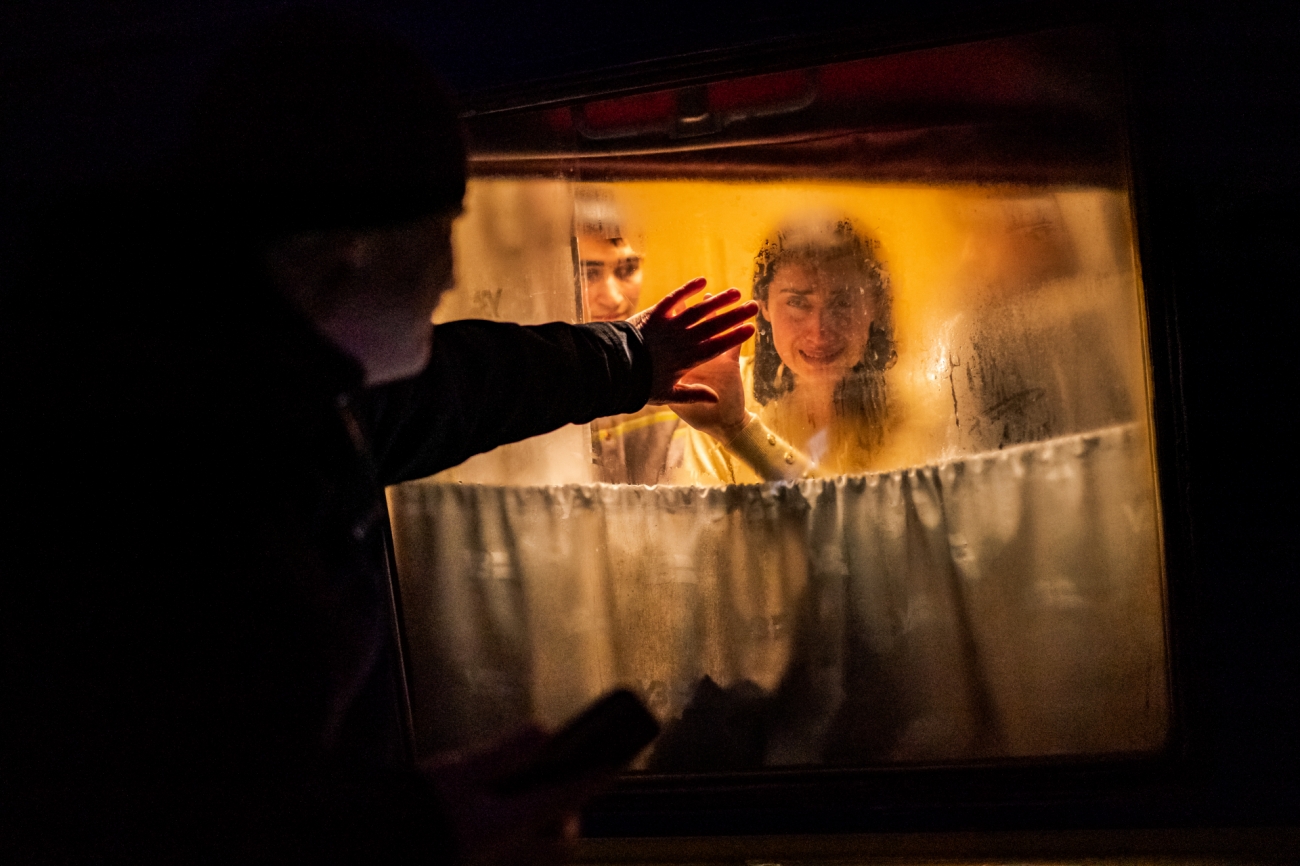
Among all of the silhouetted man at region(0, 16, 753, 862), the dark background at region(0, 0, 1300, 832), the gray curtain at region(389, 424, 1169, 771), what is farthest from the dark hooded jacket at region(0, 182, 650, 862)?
the dark background at region(0, 0, 1300, 832)

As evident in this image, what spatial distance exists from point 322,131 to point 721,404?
60cm

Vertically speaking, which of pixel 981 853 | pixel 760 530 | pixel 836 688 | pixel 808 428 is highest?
pixel 808 428

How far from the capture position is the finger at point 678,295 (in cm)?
108

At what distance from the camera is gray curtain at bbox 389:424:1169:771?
1.01m

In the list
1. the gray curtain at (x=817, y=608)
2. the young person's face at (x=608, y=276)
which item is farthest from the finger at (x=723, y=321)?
the gray curtain at (x=817, y=608)

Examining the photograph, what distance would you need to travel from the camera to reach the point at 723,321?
1067 mm

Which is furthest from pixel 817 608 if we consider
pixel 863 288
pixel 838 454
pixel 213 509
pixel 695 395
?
pixel 213 509

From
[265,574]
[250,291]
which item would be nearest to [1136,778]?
[265,574]

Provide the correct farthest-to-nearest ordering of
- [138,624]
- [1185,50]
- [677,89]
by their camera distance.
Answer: [677,89], [1185,50], [138,624]

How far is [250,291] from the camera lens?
2.21ft

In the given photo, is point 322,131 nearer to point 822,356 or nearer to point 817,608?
point 822,356

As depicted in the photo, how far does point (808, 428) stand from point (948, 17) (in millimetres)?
534

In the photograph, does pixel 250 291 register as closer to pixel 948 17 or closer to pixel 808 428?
pixel 808 428

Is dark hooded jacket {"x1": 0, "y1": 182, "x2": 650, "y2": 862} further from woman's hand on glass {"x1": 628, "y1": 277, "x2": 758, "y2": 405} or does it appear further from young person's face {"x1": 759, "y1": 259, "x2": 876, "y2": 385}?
young person's face {"x1": 759, "y1": 259, "x2": 876, "y2": 385}
